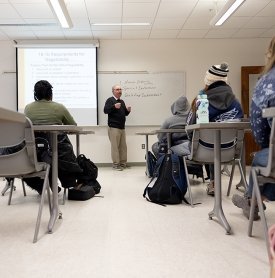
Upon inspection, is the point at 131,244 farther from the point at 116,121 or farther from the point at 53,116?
the point at 116,121

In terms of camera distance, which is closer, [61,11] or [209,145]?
[209,145]

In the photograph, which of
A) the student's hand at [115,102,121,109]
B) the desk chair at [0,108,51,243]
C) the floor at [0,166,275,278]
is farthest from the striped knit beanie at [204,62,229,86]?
the student's hand at [115,102,121,109]

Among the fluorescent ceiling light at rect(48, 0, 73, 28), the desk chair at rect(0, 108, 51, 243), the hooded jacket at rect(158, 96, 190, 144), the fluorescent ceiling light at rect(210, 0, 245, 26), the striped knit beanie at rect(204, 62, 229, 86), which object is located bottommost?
the desk chair at rect(0, 108, 51, 243)

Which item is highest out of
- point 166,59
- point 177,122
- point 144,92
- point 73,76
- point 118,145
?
point 166,59

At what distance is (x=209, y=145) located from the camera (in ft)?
8.45

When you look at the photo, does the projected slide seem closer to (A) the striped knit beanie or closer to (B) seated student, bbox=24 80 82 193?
(B) seated student, bbox=24 80 82 193

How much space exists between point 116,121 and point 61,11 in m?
2.20

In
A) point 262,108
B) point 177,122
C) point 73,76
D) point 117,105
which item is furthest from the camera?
point 73,76

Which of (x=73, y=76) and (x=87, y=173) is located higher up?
(x=73, y=76)

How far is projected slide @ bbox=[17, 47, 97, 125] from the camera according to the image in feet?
20.4

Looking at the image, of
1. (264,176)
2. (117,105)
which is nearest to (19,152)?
(264,176)

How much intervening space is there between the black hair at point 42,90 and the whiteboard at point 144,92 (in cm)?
345

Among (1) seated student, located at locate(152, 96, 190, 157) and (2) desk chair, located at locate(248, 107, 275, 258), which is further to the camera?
(1) seated student, located at locate(152, 96, 190, 157)

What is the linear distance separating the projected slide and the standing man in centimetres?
43
